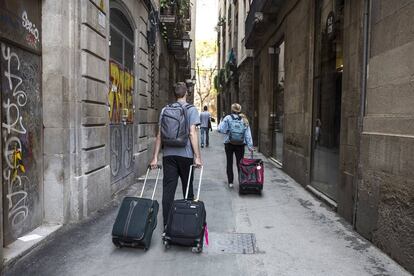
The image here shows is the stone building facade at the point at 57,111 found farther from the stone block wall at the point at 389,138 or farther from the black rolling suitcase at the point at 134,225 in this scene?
the stone block wall at the point at 389,138

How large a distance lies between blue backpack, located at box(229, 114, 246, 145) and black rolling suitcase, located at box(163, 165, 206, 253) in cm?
368

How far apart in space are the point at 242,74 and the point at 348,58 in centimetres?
1750

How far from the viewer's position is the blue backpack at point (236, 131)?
811 cm

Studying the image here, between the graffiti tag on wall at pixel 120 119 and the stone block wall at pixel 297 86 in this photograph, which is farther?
the stone block wall at pixel 297 86

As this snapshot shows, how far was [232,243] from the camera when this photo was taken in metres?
4.98

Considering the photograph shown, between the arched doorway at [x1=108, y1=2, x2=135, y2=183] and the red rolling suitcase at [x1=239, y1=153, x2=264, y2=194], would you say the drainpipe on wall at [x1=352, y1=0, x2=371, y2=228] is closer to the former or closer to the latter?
the red rolling suitcase at [x1=239, y1=153, x2=264, y2=194]

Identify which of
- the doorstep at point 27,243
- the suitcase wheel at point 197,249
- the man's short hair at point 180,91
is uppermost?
the man's short hair at point 180,91

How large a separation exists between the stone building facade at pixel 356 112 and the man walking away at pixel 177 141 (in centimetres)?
221

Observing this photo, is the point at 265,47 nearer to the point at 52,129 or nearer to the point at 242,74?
the point at 242,74

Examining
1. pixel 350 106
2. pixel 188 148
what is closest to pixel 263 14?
pixel 350 106

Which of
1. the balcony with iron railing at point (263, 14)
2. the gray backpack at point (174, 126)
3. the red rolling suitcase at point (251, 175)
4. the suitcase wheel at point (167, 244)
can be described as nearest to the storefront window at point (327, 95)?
the red rolling suitcase at point (251, 175)

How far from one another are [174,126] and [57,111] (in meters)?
1.71

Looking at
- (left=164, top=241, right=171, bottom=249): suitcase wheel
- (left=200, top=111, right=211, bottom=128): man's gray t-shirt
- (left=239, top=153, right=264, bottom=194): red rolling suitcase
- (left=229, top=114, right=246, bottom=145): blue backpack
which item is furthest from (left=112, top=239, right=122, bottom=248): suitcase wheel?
(left=200, top=111, right=211, bottom=128): man's gray t-shirt

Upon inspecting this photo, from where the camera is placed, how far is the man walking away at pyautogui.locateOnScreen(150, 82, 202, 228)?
493 cm
